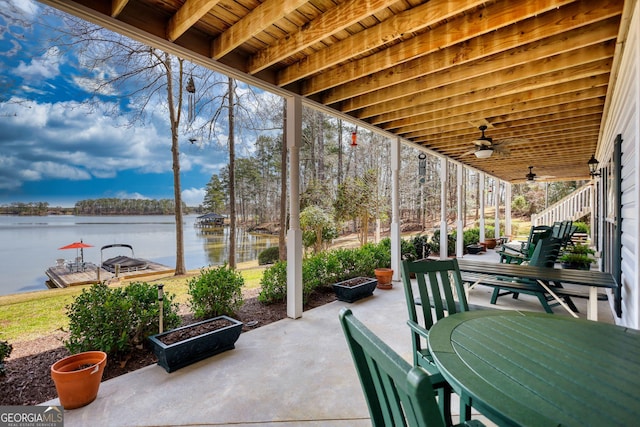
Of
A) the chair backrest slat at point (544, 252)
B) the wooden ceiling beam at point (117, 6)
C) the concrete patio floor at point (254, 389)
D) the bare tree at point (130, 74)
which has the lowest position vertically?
the concrete patio floor at point (254, 389)

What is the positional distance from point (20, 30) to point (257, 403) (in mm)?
4664

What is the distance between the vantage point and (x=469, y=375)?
104cm

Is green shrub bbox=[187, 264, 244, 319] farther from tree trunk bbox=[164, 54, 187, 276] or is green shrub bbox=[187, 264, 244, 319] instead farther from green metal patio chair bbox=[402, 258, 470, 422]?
tree trunk bbox=[164, 54, 187, 276]

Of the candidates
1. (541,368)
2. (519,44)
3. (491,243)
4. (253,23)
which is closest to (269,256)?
(253,23)

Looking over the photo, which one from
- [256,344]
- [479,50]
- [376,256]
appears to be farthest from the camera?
[376,256]

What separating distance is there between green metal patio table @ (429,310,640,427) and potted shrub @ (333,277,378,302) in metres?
3.01

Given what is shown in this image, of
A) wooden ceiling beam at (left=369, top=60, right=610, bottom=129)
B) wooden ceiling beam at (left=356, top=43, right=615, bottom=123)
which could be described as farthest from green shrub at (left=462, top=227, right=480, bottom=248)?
wooden ceiling beam at (left=356, top=43, right=615, bottom=123)

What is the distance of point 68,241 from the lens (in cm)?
589

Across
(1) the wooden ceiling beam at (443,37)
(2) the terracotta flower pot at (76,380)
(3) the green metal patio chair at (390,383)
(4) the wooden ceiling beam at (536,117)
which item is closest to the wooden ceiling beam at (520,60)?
(1) the wooden ceiling beam at (443,37)

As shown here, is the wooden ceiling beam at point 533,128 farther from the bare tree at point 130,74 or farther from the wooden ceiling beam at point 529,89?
the bare tree at point 130,74

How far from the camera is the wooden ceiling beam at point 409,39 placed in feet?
7.63

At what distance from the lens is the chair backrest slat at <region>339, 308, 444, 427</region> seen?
1.60ft

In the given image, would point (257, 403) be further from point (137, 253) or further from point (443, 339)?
point (137, 253)

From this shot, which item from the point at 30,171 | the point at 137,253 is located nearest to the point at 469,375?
the point at 30,171
